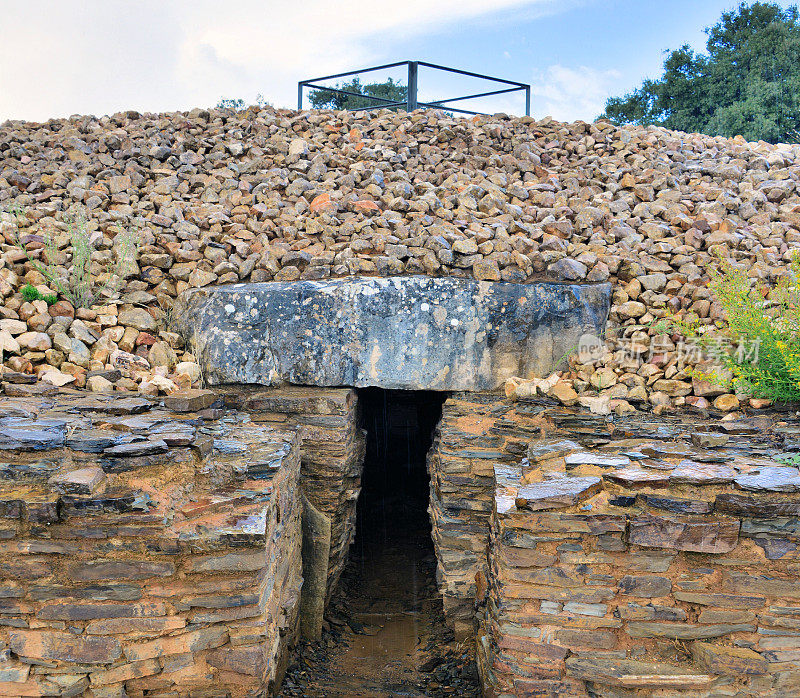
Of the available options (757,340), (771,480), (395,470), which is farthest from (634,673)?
(395,470)

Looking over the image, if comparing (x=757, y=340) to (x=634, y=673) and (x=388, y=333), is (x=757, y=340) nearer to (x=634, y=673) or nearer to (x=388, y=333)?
(x=634, y=673)

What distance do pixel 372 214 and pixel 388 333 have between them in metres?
1.36

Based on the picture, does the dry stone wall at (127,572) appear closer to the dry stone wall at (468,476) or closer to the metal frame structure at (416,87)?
the dry stone wall at (468,476)

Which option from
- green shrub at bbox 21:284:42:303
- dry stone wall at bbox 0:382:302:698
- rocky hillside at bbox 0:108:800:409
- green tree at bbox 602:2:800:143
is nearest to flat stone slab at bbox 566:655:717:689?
dry stone wall at bbox 0:382:302:698

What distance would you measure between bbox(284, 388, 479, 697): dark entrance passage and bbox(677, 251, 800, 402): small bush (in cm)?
242

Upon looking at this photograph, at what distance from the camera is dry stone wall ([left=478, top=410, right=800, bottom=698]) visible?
2.78m

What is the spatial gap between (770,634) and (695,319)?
2.17 m

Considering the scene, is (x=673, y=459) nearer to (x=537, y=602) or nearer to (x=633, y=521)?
(x=633, y=521)

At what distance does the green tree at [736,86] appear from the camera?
37.0 feet

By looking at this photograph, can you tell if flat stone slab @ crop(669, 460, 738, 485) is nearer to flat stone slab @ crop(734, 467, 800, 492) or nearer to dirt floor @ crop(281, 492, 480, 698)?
flat stone slab @ crop(734, 467, 800, 492)

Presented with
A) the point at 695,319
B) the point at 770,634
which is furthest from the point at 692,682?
the point at 695,319

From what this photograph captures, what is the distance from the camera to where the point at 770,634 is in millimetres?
2771

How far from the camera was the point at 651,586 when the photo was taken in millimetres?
2814

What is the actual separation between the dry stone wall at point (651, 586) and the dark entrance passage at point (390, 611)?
1.03 m
